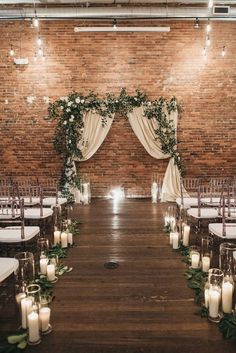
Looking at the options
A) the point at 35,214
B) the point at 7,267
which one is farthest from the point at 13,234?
the point at 35,214

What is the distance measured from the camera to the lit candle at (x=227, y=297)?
2916 mm

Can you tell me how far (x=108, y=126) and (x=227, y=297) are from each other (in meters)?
6.05

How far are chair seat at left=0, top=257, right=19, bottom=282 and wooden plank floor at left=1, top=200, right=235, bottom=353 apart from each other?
44 centimetres

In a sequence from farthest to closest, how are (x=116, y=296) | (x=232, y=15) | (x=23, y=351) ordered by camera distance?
(x=232, y=15), (x=116, y=296), (x=23, y=351)

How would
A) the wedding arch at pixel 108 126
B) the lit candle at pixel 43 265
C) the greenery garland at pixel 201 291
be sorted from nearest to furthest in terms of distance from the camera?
1. the greenery garland at pixel 201 291
2. the lit candle at pixel 43 265
3. the wedding arch at pixel 108 126

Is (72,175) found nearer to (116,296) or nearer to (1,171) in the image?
(1,171)

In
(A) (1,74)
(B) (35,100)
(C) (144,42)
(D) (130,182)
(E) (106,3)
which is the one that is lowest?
(D) (130,182)

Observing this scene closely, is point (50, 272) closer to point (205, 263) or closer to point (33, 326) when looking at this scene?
point (33, 326)

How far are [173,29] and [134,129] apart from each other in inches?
100

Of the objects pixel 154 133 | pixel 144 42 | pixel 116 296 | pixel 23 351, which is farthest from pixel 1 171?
pixel 23 351

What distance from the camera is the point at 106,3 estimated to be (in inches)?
323

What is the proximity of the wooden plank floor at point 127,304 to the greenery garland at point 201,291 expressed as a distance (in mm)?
63

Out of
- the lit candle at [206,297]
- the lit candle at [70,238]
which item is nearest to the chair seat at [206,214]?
the lit candle at [206,297]

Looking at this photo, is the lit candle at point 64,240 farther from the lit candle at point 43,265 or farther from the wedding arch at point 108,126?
the wedding arch at point 108,126
